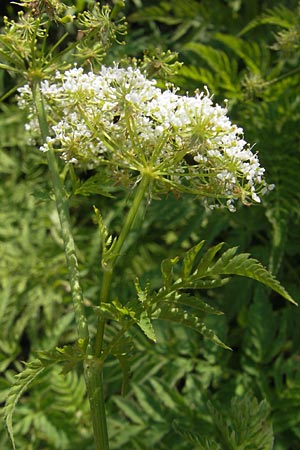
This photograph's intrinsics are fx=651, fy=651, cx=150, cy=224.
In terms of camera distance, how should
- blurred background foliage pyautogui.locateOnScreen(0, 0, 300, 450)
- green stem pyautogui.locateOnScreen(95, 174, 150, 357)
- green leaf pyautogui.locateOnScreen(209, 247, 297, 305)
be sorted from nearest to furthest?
1. green leaf pyautogui.locateOnScreen(209, 247, 297, 305)
2. green stem pyautogui.locateOnScreen(95, 174, 150, 357)
3. blurred background foliage pyautogui.locateOnScreen(0, 0, 300, 450)

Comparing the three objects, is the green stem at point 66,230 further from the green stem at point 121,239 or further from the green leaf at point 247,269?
the green leaf at point 247,269

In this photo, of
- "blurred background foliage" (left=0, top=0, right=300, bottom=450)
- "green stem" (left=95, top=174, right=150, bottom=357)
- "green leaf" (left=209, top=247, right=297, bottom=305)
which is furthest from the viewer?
"blurred background foliage" (left=0, top=0, right=300, bottom=450)

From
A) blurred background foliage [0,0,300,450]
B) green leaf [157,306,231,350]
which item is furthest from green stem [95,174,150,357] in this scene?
blurred background foliage [0,0,300,450]

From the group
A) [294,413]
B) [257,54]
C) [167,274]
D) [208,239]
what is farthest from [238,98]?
[167,274]

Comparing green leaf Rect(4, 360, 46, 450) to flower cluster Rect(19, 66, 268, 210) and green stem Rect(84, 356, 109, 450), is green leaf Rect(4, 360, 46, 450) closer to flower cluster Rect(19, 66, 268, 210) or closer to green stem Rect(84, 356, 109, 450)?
green stem Rect(84, 356, 109, 450)

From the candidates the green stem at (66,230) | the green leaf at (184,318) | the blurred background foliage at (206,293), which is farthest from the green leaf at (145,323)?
the blurred background foliage at (206,293)
